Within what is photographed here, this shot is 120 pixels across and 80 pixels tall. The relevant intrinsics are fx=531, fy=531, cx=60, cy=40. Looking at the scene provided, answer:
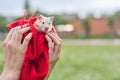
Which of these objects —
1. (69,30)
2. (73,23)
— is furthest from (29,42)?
(73,23)

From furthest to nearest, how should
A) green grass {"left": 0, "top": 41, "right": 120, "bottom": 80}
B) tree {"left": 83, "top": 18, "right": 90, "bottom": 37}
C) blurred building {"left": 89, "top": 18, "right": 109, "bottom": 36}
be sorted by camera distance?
tree {"left": 83, "top": 18, "right": 90, "bottom": 37} → blurred building {"left": 89, "top": 18, "right": 109, "bottom": 36} → green grass {"left": 0, "top": 41, "right": 120, "bottom": 80}

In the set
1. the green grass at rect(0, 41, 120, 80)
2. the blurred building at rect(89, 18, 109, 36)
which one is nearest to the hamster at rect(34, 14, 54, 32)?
the green grass at rect(0, 41, 120, 80)

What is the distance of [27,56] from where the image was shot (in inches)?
54.7

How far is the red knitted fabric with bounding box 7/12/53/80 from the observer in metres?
1.40

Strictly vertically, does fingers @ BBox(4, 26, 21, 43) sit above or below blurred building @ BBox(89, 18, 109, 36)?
above

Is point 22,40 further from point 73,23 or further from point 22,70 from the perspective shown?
point 73,23

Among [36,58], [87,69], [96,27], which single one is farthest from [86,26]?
[36,58]

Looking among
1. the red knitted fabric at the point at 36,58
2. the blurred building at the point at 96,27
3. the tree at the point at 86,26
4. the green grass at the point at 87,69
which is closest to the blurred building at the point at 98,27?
the blurred building at the point at 96,27

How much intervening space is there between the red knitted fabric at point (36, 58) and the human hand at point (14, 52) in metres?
0.01

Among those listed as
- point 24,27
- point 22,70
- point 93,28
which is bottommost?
point 93,28

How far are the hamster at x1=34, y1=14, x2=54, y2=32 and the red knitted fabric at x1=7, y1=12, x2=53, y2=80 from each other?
2cm

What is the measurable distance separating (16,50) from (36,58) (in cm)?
9

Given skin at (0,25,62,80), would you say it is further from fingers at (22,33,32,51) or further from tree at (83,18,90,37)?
tree at (83,18,90,37)

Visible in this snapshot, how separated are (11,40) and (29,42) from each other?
2.4 inches
